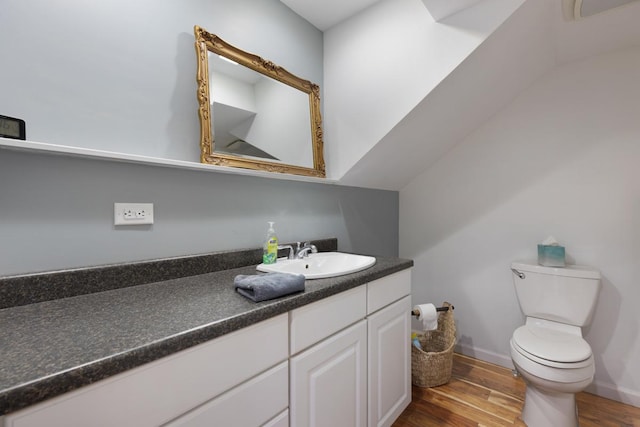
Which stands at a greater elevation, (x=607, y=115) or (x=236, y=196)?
(x=607, y=115)

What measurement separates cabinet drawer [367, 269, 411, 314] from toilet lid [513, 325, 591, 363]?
654 mm

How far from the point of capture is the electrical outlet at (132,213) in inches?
41.8

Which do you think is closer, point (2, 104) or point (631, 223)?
point (2, 104)

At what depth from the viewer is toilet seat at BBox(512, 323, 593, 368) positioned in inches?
52.5

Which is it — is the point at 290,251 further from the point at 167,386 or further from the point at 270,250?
the point at 167,386

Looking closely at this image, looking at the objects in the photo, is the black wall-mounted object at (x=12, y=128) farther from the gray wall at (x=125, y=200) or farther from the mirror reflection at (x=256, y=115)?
the mirror reflection at (x=256, y=115)

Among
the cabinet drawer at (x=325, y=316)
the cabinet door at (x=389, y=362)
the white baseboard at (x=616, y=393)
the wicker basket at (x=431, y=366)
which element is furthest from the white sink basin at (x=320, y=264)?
the white baseboard at (x=616, y=393)

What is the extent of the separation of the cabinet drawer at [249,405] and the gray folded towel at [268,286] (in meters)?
0.23

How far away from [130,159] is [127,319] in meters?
0.59

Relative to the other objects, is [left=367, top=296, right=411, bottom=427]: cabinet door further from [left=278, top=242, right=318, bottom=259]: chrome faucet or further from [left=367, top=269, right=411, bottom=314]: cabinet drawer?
[left=278, top=242, right=318, bottom=259]: chrome faucet

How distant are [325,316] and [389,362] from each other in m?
0.62

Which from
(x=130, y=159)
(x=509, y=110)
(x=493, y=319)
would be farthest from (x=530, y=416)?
(x=130, y=159)

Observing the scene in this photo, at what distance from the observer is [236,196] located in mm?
1443

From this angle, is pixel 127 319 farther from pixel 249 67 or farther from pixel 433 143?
pixel 433 143
